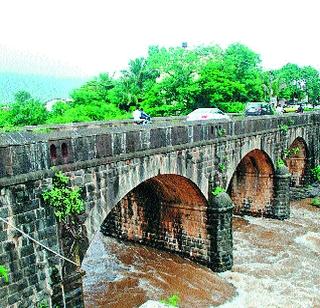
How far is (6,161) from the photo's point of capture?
7.19m

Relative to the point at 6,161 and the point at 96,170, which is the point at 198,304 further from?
the point at 6,161

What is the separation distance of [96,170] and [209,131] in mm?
5602

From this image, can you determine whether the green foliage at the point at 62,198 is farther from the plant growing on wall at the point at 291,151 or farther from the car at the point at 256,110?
the car at the point at 256,110

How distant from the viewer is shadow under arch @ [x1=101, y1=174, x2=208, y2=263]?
1435 cm

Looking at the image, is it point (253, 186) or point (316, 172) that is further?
→ point (316, 172)

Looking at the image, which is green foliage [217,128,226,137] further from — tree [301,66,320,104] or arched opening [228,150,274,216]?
tree [301,66,320,104]

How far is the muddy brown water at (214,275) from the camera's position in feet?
41.7

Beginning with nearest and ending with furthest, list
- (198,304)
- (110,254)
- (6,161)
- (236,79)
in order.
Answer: (6,161) < (198,304) < (110,254) < (236,79)

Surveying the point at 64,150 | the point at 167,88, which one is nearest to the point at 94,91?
the point at 167,88

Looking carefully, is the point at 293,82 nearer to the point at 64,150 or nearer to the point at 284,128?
the point at 284,128

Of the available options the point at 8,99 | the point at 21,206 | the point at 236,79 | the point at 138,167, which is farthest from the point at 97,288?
the point at 236,79

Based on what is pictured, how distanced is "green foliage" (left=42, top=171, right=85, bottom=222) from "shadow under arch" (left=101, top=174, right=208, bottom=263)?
5017 millimetres

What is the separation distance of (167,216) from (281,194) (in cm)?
719

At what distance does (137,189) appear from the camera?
52.1ft
